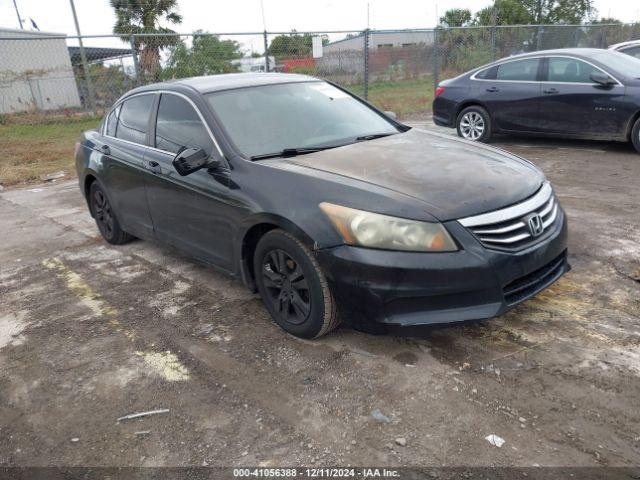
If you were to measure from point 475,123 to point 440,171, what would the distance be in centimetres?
670

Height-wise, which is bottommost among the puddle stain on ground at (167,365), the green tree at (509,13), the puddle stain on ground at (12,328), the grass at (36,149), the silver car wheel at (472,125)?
the grass at (36,149)

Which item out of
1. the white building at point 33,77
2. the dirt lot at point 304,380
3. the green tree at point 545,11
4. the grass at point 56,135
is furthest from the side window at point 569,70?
the green tree at point 545,11

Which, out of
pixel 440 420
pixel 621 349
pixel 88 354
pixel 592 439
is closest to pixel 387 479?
pixel 440 420

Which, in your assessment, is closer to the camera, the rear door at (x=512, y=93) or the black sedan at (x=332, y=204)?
the black sedan at (x=332, y=204)

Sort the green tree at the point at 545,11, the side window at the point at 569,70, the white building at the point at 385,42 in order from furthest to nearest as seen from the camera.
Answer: the green tree at the point at 545,11 < the white building at the point at 385,42 < the side window at the point at 569,70

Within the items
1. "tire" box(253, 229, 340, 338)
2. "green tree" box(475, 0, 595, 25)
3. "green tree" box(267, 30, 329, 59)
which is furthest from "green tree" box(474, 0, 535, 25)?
"tire" box(253, 229, 340, 338)

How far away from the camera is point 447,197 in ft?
9.48

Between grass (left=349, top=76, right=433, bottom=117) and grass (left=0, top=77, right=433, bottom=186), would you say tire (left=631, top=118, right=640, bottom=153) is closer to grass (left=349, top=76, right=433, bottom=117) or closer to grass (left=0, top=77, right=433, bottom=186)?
grass (left=0, top=77, right=433, bottom=186)

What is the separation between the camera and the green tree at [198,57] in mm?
12219

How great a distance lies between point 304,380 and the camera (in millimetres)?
2930

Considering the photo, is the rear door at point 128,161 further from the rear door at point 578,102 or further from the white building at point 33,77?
the white building at point 33,77

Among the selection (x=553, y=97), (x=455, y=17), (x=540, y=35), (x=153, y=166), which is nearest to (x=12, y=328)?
(x=153, y=166)

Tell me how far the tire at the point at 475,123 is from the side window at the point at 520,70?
64 cm

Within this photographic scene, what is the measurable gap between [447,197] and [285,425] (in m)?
1.46
